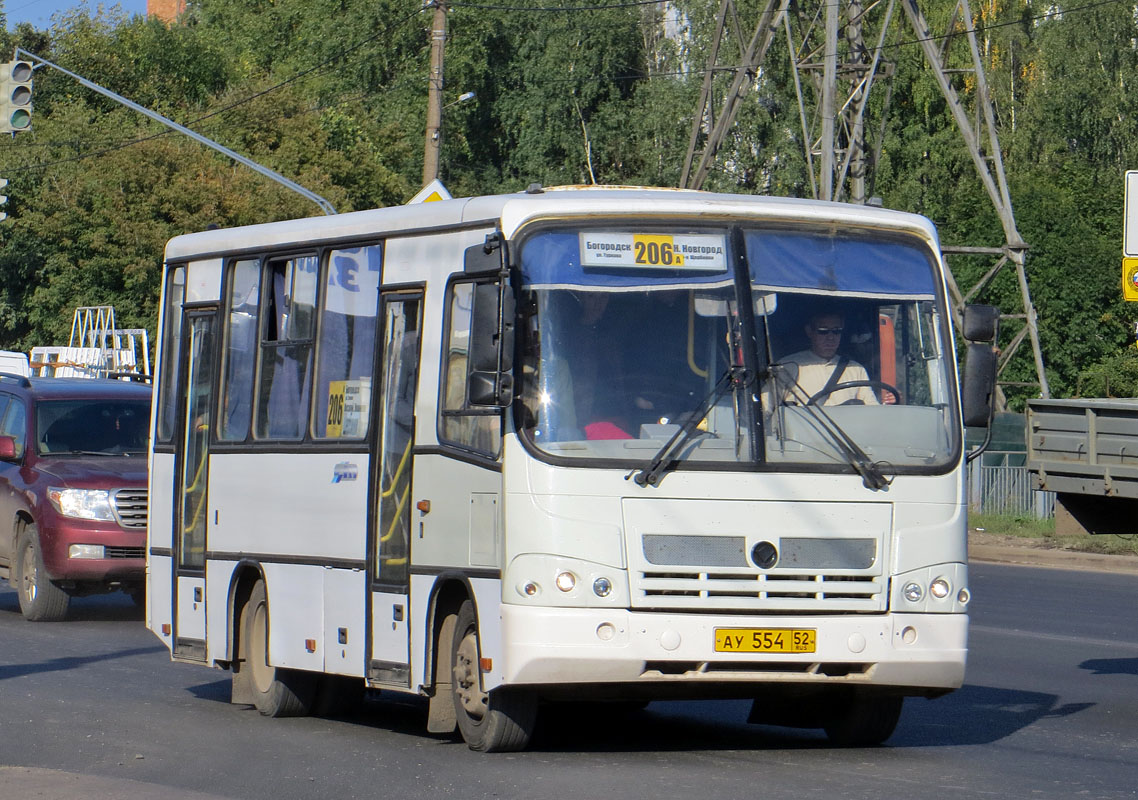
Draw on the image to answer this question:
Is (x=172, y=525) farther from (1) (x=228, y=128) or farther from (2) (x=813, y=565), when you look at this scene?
(1) (x=228, y=128)

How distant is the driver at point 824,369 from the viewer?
9672 millimetres

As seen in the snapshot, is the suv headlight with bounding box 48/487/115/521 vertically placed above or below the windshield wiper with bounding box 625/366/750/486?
below

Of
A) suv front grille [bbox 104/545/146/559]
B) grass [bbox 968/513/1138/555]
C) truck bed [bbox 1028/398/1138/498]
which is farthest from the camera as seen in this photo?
grass [bbox 968/513/1138/555]

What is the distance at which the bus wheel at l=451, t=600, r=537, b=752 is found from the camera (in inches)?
378

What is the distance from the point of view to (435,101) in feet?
102

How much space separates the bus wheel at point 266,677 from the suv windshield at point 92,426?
7211 millimetres

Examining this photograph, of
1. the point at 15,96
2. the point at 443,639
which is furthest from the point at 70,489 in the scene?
the point at 443,639

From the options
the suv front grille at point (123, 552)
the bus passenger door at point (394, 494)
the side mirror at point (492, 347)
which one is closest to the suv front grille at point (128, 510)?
the suv front grille at point (123, 552)

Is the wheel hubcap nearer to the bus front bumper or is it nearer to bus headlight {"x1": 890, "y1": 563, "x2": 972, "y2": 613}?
the bus front bumper

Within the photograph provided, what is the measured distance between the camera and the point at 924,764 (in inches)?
376

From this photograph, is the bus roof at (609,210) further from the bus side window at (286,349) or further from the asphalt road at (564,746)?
the asphalt road at (564,746)

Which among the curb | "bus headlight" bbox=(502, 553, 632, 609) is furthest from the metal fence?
"bus headlight" bbox=(502, 553, 632, 609)

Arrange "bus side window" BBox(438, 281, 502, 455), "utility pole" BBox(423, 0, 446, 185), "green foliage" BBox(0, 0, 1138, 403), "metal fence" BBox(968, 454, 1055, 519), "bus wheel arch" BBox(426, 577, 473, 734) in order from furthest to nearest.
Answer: "green foliage" BBox(0, 0, 1138, 403)
"metal fence" BBox(968, 454, 1055, 519)
"utility pole" BBox(423, 0, 446, 185)
"bus wheel arch" BBox(426, 577, 473, 734)
"bus side window" BBox(438, 281, 502, 455)

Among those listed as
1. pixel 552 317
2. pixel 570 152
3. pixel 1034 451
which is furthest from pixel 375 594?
pixel 570 152
